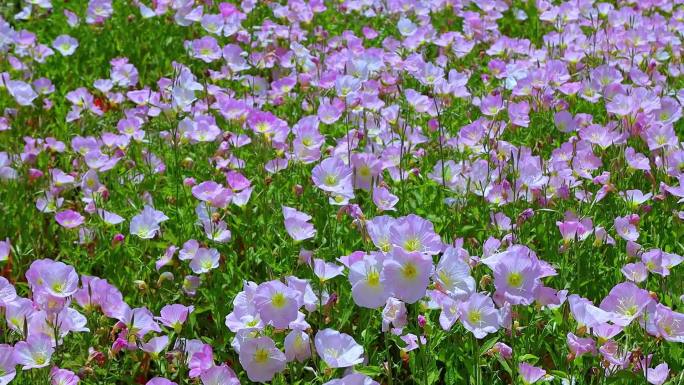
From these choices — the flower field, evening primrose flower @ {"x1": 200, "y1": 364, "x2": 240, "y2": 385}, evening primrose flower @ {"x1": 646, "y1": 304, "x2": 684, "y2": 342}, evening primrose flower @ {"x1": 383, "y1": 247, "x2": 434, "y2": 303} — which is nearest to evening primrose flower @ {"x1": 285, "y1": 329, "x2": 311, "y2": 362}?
the flower field

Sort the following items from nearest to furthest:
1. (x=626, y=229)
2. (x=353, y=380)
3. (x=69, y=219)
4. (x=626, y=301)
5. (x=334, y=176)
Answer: (x=353, y=380) < (x=626, y=301) < (x=626, y=229) < (x=334, y=176) < (x=69, y=219)

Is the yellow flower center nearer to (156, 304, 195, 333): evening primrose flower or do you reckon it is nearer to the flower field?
the flower field

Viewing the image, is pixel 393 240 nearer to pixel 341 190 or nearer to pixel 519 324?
pixel 519 324

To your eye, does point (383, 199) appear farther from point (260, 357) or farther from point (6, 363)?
point (6, 363)

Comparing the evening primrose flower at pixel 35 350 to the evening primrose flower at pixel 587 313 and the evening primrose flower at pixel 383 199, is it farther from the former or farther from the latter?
the evening primrose flower at pixel 587 313

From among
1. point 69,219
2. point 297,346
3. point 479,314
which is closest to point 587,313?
point 479,314

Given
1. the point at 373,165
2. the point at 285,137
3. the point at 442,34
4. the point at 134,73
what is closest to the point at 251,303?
the point at 373,165

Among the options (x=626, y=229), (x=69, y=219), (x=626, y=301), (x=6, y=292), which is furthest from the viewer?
(x=69, y=219)
